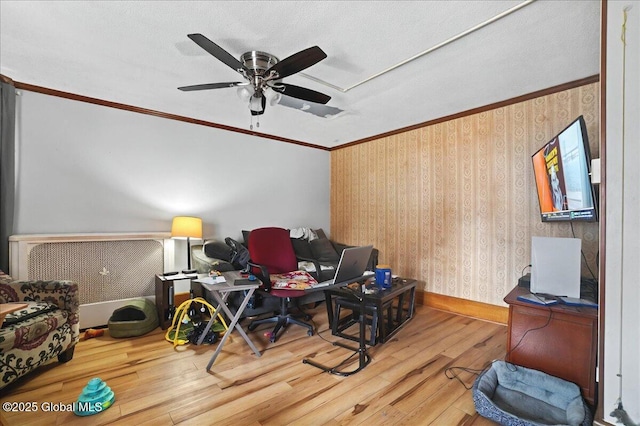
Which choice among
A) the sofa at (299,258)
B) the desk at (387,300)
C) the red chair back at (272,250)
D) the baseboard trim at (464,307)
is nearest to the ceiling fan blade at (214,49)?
the red chair back at (272,250)

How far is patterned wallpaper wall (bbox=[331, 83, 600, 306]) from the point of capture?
9.33 feet

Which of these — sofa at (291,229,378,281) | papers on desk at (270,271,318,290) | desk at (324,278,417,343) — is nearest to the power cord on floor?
desk at (324,278,417,343)

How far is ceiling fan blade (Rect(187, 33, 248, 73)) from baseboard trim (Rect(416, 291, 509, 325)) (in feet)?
11.2

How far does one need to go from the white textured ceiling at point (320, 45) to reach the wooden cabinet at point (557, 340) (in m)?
1.90

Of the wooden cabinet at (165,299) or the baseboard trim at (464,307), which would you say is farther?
the baseboard trim at (464,307)

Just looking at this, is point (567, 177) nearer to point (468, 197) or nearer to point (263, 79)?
point (468, 197)

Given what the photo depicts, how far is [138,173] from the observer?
11.1ft

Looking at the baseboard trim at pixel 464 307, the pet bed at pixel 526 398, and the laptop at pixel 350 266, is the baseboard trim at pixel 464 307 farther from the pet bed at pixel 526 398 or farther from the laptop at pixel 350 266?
the laptop at pixel 350 266

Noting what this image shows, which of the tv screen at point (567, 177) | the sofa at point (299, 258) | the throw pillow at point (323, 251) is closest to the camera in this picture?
the tv screen at point (567, 177)

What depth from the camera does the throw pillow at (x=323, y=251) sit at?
4312mm

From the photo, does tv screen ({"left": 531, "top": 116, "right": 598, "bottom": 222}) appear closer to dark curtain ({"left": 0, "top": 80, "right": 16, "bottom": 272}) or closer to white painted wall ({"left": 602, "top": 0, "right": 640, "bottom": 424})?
white painted wall ({"left": 602, "top": 0, "right": 640, "bottom": 424})

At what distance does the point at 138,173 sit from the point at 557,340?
4290mm

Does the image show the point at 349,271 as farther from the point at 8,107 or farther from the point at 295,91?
the point at 8,107

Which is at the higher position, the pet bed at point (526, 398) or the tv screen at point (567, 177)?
the tv screen at point (567, 177)
